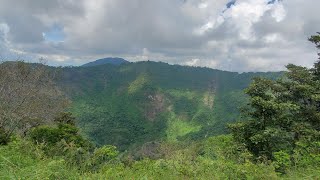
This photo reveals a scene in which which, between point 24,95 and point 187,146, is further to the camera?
point 24,95

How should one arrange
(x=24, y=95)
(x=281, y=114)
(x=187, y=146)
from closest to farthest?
(x=281, y=114) < (x=187, y=146) < (x=24, y=95)

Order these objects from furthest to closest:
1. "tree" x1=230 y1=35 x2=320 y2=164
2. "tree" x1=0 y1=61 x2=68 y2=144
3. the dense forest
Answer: "tree" x1=0 y1=61 x2=68 y2=144 < "tree" x1=230 y1=35 x2=320 y2=164 < the dense forest

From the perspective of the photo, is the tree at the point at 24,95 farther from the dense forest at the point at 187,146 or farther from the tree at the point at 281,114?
the tree at the point at 281,114

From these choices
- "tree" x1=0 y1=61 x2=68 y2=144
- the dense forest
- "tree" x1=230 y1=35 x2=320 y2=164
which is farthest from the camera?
"tree" x1=0 y1=61 x2=68 y2=144

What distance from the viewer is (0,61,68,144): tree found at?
30.9m

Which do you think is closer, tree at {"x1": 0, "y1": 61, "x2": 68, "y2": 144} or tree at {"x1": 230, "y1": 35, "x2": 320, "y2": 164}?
tree at {"x1": 230, "y1": 35, "x2": 320, "y2": 164}

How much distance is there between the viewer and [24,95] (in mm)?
32312

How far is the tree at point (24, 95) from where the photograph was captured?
3088 centimetres

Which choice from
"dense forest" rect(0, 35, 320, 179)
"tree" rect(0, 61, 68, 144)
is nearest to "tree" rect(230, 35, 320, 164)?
"dense forest" rect(0, 35, 320, 179)

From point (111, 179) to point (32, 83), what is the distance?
2938 centimetres

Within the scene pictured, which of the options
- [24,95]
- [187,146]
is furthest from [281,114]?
[24,95]

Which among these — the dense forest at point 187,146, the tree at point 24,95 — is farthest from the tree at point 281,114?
the tree at point 24,95

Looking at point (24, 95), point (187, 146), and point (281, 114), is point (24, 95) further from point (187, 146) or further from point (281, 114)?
point (281, 114)

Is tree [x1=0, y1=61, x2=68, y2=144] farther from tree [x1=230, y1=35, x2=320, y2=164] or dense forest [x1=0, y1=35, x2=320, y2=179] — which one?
tree [x1=230, y1=35, x2=320, y2=164]
